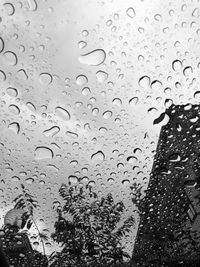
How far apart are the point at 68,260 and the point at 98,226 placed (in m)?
1.26

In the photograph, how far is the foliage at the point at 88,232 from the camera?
7.38 m

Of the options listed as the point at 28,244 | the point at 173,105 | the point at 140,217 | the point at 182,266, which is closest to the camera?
the point at 173,105

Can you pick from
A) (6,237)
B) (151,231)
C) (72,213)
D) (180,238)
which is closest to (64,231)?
(72,213)

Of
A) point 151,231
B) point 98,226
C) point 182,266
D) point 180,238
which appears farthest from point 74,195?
point 182,266

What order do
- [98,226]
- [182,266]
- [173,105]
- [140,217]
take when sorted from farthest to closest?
[182,266] → [140,217] → [98,226] → [173,105]

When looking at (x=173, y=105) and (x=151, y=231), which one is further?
(x=151, y=231)

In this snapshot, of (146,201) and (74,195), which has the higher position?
(74,195)

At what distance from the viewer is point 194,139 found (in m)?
6.13

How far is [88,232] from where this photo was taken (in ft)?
25.1

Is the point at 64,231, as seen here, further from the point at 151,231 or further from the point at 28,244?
the point at 151,231

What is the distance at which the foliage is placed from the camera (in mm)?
7383

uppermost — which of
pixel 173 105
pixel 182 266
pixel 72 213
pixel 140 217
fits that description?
pixel 173 105

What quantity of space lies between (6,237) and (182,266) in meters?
6.37

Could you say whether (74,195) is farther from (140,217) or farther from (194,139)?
(194,139)
